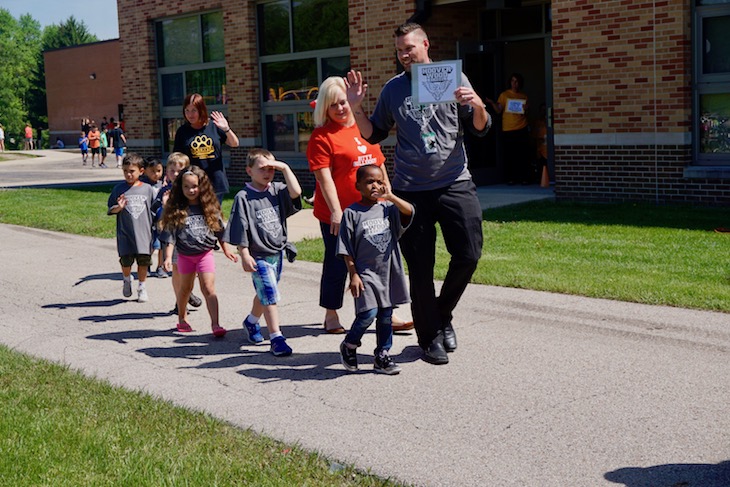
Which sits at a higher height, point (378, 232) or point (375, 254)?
point (378, 232)

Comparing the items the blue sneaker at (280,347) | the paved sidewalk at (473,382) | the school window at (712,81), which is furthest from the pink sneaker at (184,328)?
the school window at (712,81)

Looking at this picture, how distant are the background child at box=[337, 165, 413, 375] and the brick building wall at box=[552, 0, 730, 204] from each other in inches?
315

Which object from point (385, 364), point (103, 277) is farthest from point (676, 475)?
point (103, 277)

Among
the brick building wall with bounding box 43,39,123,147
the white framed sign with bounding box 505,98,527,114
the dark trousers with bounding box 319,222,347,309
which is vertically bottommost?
the dark trousers with bounding box 319,222,347,309

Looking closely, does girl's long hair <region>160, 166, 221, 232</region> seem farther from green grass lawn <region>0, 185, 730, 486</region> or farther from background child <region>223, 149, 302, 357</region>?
green grass lawn <region>0, 185, 730, 486</region>

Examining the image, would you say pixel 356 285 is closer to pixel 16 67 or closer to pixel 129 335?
pixel 129 335

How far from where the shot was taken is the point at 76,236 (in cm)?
1442

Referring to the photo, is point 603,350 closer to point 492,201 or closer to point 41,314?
point 41,314

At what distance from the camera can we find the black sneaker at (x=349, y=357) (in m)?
6.41

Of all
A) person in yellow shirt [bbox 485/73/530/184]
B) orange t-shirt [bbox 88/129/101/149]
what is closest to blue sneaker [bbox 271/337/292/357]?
person in yellow shirt [bbox 485/73/530/184]

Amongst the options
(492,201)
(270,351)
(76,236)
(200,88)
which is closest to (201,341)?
(270,351)

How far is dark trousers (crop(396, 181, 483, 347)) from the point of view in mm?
6449

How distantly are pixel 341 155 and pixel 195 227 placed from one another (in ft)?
4.77

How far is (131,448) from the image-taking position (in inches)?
193
